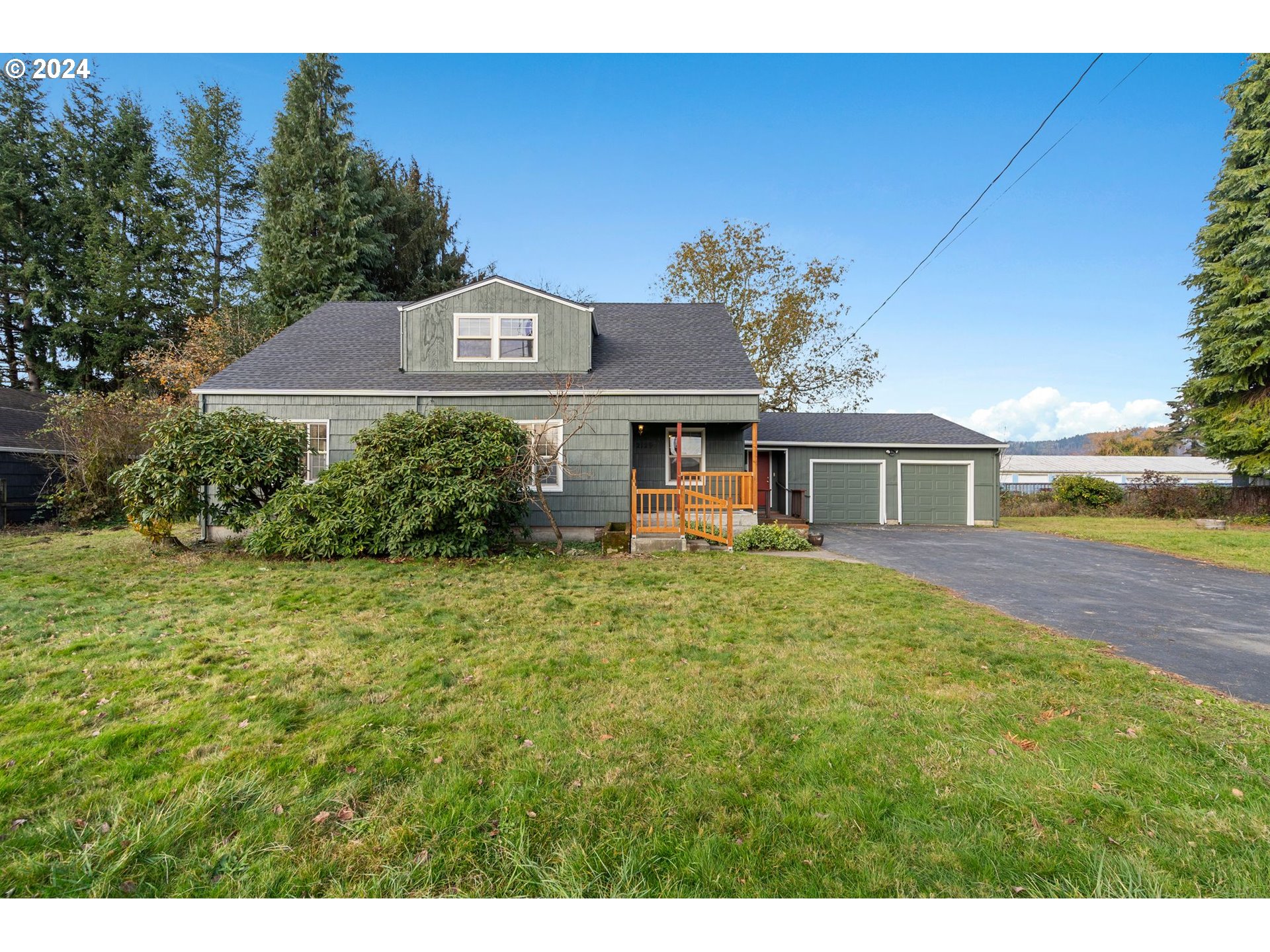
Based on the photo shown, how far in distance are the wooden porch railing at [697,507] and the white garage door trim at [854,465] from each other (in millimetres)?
5216

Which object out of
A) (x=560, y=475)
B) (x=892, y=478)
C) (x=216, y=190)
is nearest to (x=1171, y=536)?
(x=892, y=478)

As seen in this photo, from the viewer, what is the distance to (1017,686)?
3676 millimetres

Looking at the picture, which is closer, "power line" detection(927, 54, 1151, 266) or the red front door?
"power line" detection(927, 54, 1151, 266)

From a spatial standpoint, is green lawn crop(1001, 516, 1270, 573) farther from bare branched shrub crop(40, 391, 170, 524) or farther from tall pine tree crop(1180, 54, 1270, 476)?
bare branched shrub crop(40, 391, 170, 524)

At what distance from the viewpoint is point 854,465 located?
15.8 m

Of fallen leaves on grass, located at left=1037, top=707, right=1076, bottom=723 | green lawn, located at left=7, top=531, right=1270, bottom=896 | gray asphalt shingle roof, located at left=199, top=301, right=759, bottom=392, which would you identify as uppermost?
gray asphalt shingle roof, located at left=199, top=301, right=759, bottom=392

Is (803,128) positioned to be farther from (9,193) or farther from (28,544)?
(9,193)

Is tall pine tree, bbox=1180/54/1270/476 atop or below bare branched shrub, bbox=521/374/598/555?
atop

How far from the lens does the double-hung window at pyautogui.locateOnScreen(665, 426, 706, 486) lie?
1259 cm

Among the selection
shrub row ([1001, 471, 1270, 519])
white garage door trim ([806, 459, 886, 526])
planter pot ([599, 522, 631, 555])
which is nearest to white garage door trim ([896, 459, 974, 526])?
white garage door trim ([806, 459, 886, 526])

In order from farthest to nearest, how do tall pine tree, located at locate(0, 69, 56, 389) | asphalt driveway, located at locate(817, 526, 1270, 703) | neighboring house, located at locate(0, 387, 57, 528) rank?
tall pine tree, located at locate(0, 69, 56, 389)
neighboring house, located at locate(0, 387, 57, 528)
asphalt driveway, located at locate(817, 526, 1270, 703)

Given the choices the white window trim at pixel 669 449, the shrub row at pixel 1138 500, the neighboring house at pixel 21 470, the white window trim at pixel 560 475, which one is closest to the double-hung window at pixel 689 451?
the white window trim at pixel 669 449

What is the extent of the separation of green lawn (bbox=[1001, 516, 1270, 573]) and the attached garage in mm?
1500

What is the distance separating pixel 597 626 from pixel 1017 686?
11.2ft
